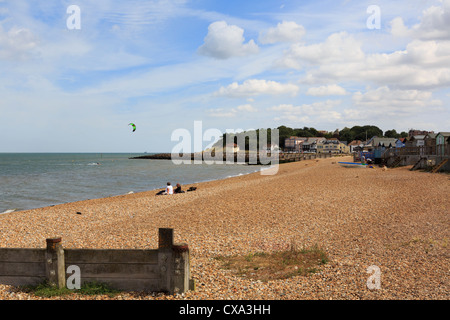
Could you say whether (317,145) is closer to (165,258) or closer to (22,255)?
(165,258)

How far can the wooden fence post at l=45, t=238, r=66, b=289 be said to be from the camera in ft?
24.0

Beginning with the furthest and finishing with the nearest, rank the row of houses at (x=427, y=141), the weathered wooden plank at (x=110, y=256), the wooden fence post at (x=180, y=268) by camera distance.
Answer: the row of houses at (x=427, y=141)
the weathered wooden plank at (x=110, y=256)
the wooden fence post at (x=180, y=268)

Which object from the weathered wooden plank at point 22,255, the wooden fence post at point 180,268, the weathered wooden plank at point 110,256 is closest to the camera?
the wooden fence post at point 180,268

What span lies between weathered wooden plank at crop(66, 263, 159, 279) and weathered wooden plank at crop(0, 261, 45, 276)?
2.05ft

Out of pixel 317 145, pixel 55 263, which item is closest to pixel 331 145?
pixel 317 145

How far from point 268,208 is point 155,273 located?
1117cm

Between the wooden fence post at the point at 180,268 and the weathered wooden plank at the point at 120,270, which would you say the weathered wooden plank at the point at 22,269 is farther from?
the wooden fence post at the point at 180,268

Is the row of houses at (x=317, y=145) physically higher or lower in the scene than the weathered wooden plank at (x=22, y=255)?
higher

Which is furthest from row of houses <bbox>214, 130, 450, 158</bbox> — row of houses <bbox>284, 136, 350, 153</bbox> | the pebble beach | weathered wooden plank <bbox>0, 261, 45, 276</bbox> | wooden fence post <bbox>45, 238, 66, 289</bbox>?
weathered wooden plank <bbox>0, 261, 45, 276</bbox>

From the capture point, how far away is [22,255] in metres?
7.51

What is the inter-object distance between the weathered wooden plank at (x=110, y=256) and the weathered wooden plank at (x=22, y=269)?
64 cm

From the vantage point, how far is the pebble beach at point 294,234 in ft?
24.7

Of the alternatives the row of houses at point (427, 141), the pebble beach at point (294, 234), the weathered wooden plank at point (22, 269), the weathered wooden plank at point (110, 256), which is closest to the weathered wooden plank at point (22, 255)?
the weathered wooden plank at point (22, 269)
